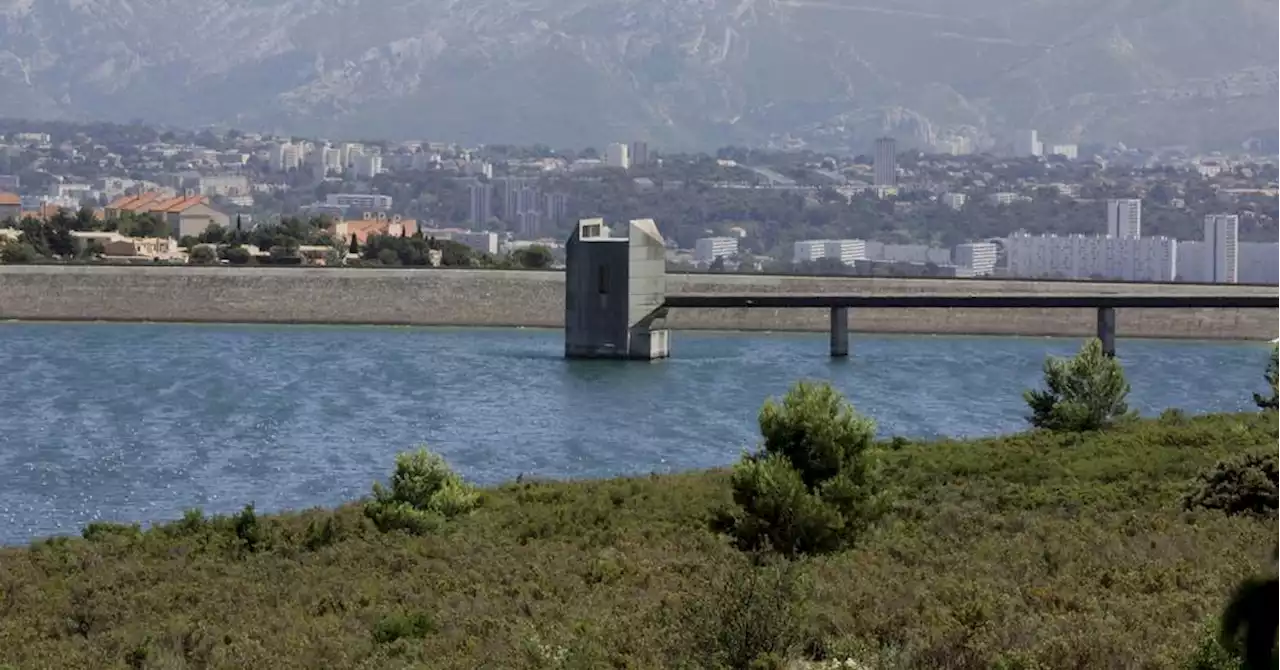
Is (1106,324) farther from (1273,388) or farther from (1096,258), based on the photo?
(1096,258)

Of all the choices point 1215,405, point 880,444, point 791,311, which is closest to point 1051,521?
point 880,444

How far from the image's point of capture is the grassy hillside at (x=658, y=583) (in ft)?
39.0

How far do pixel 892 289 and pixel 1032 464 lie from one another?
58361mm

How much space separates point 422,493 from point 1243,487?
829 cm

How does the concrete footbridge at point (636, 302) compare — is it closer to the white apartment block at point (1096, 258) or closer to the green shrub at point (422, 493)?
the green shrub at point (422, 493)

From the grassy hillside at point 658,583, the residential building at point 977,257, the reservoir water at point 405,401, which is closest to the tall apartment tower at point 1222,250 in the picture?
the residential building at point 977,257

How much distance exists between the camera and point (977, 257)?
627 feet

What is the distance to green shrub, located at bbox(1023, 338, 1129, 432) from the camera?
97.4 ft

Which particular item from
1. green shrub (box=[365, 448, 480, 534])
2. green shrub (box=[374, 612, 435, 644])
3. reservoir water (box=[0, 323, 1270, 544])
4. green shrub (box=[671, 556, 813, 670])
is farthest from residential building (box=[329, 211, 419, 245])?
green shrub (box=[671, 556, 813, 670])

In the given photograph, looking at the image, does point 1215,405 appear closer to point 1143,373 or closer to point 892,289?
point 1143,373

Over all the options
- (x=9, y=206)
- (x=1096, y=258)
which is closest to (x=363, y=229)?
(x=9, y=206)

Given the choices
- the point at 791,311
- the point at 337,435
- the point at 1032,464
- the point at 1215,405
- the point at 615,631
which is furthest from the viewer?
the point at 791,311

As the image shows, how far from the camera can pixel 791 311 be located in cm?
7900

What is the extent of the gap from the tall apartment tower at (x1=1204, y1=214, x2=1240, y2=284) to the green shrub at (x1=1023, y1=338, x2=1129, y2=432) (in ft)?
436
